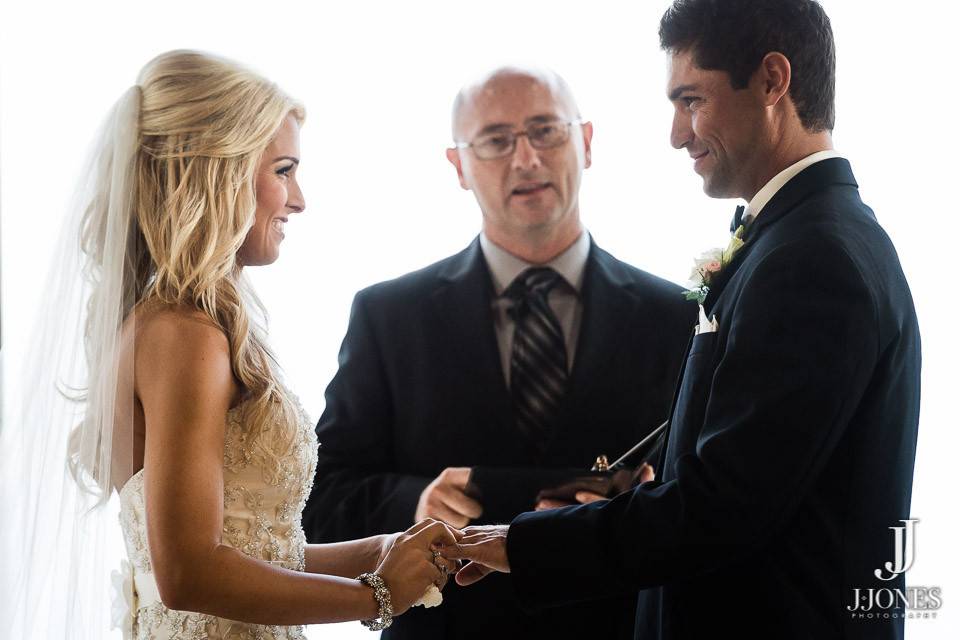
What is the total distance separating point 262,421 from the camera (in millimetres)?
2018

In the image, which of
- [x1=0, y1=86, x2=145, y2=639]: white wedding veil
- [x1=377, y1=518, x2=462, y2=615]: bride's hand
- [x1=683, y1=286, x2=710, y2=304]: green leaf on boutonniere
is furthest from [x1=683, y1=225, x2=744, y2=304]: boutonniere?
[x1=0, y1=86, x2=145, y2=639]: white wedding veil

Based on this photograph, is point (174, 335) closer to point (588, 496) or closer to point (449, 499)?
point (449, 499)

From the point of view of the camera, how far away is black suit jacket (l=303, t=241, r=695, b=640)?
2.76 metres

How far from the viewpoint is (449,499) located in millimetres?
2738

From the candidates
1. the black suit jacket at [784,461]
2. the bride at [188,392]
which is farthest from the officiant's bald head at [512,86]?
the black suit jacket at [784,461]

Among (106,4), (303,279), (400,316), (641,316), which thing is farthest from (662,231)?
(106,4)

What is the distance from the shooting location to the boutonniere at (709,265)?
2.11m

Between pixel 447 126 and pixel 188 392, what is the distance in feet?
5.05

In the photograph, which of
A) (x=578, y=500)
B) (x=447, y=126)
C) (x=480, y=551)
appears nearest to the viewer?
(x=480, y=551)

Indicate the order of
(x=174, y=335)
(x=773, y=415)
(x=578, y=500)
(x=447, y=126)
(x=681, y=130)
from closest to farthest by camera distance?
1. (x=773, y=415)
2. (x=174, y=335)
3. (x=681, y=130)
4. (x=578, y=500)
5. (x=447, y=126)

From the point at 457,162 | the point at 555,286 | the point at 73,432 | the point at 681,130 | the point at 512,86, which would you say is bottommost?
the point at 73,432

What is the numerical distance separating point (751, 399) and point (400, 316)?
4.31ft


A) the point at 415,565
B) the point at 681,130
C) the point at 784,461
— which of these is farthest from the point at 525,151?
the point at 784,461

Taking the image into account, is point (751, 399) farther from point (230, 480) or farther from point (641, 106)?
point (641, 106)
